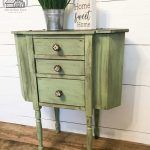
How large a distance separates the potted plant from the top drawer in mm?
136

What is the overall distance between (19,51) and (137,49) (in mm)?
733

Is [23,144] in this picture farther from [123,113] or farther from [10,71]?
[123,113]

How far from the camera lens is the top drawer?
117 cm

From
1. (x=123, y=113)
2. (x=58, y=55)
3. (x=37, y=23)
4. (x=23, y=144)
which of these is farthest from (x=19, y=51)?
(x=123, y=113)

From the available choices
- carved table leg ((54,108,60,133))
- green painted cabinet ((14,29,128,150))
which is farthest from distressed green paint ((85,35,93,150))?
carved table leg ((54,108,60,133))

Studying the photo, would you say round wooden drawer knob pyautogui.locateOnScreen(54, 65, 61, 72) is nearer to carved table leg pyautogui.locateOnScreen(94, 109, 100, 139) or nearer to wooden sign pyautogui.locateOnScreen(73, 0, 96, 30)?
wooden sign pyautogui.locateOnScreen(73, 0, 96, 30)

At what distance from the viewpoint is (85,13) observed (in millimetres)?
1255

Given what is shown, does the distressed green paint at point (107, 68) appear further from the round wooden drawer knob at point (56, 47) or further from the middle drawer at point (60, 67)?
the round wooden drawer knob at point (56, 47)

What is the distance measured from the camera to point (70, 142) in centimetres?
162

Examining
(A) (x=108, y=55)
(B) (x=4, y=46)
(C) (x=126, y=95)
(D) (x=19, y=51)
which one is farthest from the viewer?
(B) (x=4, y=46)

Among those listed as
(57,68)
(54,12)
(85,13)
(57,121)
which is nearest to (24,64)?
(57,68)

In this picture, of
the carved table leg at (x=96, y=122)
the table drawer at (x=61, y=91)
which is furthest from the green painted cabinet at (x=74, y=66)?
the carved table leg at (x=96, y=122)

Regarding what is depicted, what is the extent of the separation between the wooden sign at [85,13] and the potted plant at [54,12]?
99mm

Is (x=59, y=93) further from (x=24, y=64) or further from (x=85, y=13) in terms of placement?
(x=85, y=13)
